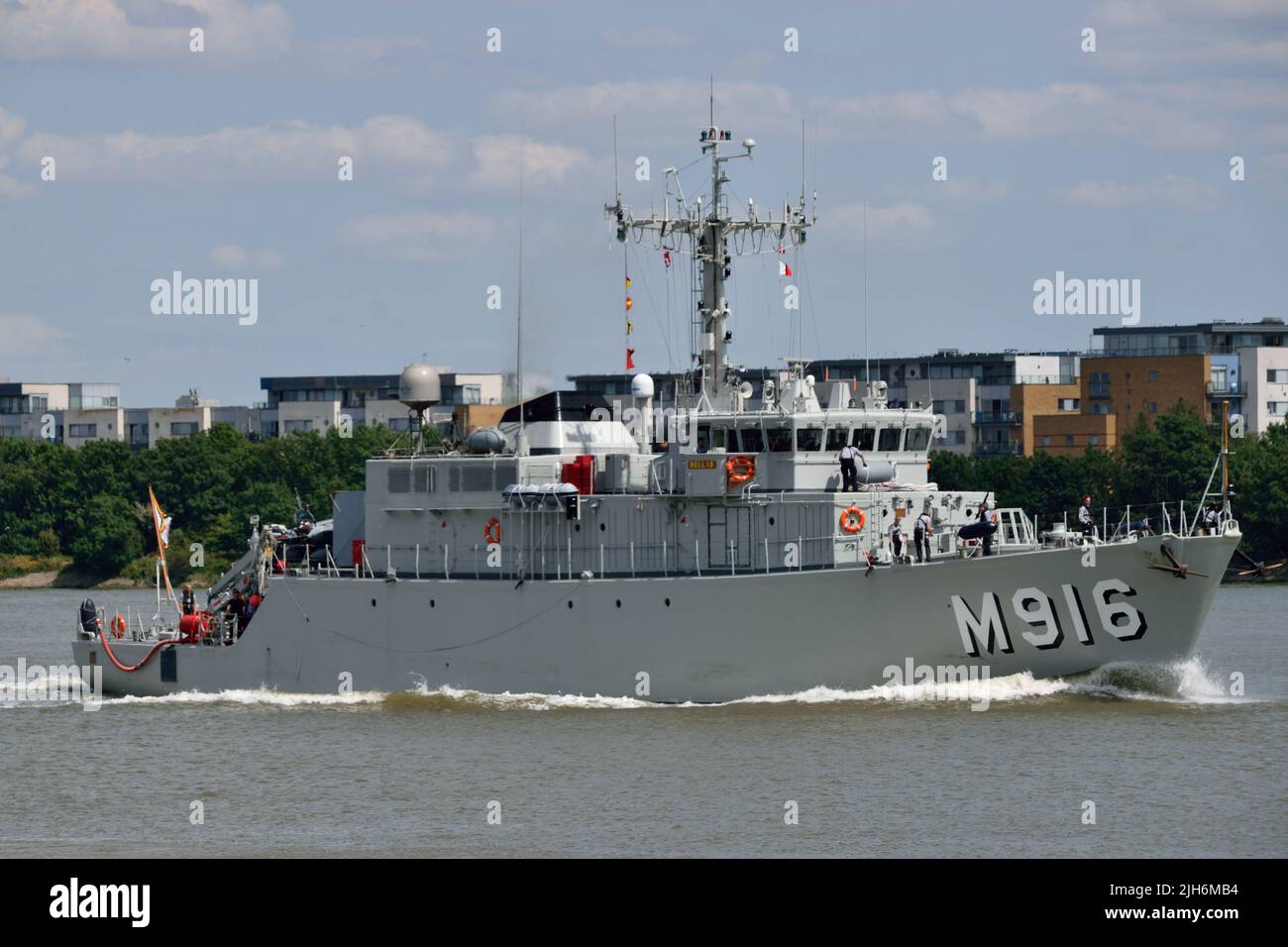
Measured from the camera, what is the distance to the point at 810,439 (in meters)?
39.1

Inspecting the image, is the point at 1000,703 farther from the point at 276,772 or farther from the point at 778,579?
the point at 276,772

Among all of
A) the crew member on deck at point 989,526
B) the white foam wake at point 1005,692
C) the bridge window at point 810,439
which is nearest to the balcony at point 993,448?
the white foam wake at point 1005,692

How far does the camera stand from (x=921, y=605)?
1436 inches

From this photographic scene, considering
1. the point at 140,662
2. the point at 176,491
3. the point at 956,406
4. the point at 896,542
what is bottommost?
the point at 140,662

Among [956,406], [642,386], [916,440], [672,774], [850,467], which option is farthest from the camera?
[956,406]

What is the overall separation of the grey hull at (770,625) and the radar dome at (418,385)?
4592mm

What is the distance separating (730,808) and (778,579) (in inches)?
328

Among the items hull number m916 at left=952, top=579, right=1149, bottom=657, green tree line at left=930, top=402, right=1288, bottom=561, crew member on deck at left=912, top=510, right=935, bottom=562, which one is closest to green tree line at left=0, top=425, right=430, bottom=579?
green tree line at left=930, top=402, right=1288, bottom=561

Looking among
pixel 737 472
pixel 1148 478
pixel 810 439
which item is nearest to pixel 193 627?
pixel 737 472

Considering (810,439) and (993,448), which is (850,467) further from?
(993,448)

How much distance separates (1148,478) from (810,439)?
4957 centimetres

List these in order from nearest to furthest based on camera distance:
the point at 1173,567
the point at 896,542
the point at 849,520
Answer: the point at 1173,567 → the point at 896,542 → the point at 849,520

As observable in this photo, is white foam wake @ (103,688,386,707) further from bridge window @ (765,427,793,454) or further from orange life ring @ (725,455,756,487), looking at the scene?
bridge window @ (765,427,793,454)
